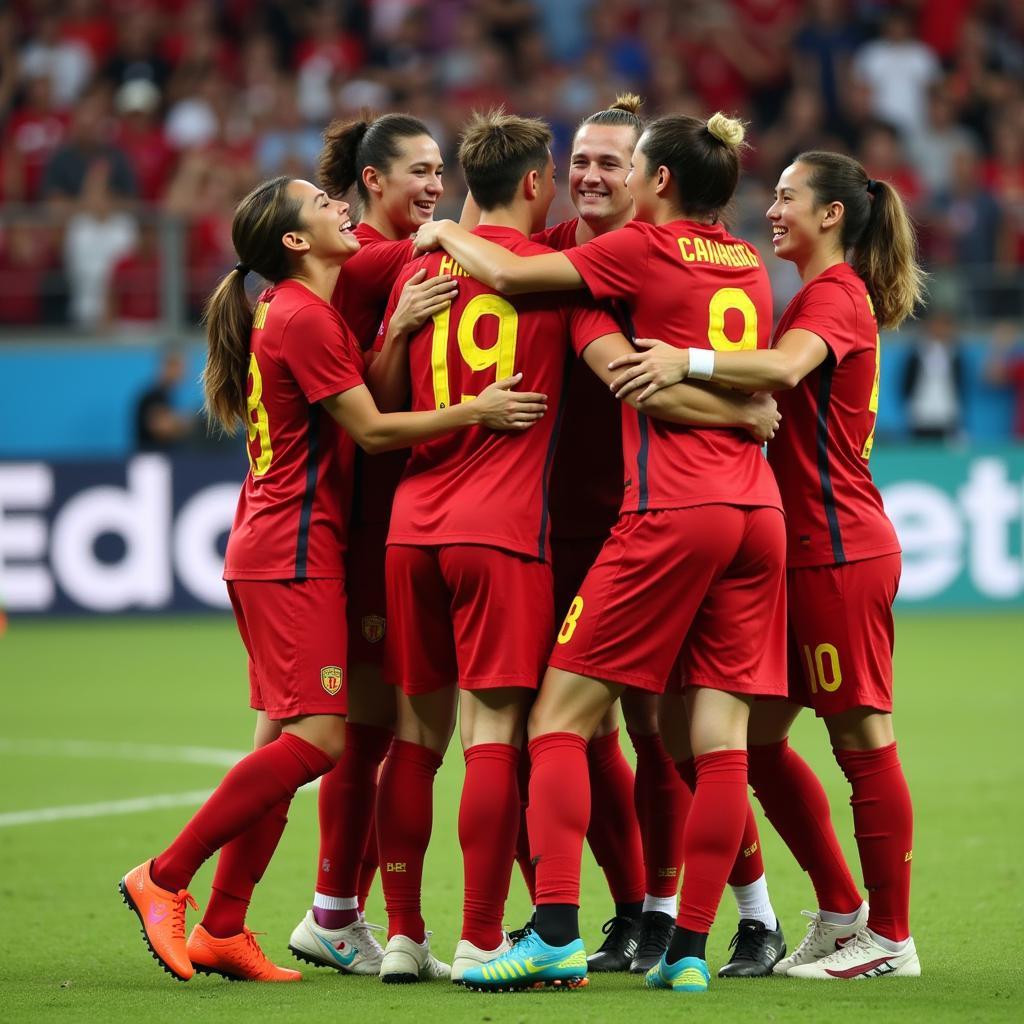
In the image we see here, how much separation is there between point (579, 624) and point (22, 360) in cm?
1150

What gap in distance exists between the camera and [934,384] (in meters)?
15.4

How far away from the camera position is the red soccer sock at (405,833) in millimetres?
4930

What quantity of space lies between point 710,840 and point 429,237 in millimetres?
1770

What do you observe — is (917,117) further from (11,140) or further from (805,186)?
(805,186)

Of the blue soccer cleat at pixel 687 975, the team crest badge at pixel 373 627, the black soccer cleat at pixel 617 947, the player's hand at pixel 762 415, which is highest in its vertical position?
the player's hand at pixel 762 415

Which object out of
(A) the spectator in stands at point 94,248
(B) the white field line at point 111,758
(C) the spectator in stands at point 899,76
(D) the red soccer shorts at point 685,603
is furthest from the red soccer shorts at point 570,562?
(C) the spectator in stands at point 899,76

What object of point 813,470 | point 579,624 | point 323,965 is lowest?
point 323,965

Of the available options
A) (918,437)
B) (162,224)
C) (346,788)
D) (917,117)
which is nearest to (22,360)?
(162,224)

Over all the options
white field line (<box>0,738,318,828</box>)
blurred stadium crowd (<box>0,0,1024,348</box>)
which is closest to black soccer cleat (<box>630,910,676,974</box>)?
white field line (<box>0,738,318,828</box>)

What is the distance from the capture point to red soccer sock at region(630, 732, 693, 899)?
521cm

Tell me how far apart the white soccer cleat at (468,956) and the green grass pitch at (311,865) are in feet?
0.17

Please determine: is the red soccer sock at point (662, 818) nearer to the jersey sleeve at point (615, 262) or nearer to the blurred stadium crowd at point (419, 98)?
the jersey sleeve at point (615, 262)

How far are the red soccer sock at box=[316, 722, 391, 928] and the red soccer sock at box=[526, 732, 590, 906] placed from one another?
0.79 m

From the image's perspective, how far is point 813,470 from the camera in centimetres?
494
